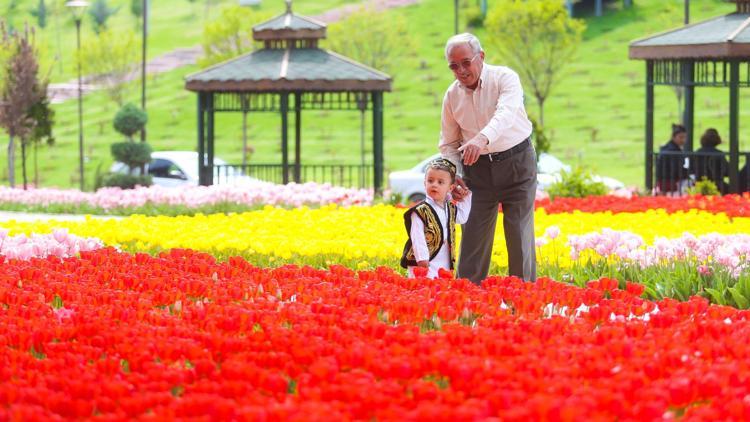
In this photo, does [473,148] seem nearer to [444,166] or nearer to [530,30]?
[444,166]

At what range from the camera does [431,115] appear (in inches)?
Result: 1972

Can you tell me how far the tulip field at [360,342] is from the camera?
4375 mm

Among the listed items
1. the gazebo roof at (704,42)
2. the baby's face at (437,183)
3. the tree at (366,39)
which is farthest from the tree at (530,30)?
the baby's face at (437,183)

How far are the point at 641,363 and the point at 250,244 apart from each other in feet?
20.4

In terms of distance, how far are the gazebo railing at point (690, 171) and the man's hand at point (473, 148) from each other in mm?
11590

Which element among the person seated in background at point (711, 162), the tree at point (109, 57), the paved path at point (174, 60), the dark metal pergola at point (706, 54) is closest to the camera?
the dark metal pergola at point (706, 54)

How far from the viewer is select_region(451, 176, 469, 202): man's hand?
8.52 metres

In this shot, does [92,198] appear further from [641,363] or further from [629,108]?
[629,108]

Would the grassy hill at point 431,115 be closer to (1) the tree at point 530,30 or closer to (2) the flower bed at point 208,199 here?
(1) the tree at point 530,30

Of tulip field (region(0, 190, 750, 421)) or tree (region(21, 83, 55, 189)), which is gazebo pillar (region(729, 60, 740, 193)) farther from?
tree (region(21, 83, 55, 189))

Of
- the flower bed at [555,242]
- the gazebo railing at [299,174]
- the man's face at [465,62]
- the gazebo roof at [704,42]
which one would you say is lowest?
the gazebo railing at [299,174]

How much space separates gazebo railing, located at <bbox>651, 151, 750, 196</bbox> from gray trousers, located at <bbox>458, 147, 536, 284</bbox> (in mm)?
10876

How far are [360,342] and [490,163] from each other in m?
3.52

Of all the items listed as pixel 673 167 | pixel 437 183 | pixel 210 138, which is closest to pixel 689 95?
pixel 673 167
